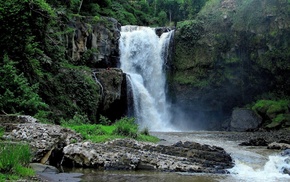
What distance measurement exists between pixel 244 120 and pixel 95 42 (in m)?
16.3

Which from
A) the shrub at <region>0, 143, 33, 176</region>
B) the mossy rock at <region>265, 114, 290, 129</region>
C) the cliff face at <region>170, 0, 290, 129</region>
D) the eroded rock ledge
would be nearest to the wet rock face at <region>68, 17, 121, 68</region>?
the cliff face at <region>170, 0, 290, 129</region>

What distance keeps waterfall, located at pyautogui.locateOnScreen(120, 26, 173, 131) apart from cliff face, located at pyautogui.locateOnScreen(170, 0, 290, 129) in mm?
1480

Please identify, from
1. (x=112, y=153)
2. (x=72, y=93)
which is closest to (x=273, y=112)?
(x=72, y=93)

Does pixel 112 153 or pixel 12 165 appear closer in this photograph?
pixel 12 165

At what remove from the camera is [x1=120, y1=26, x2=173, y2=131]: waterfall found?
108 ft

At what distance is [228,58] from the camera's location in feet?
111

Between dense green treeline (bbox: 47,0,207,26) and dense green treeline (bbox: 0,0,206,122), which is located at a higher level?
dense green treeline (bbox: 47,0,207,26)

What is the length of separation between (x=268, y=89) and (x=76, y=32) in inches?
810

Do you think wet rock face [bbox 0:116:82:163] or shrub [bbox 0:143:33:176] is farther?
wet rock face [bbox 0:116:82:163]

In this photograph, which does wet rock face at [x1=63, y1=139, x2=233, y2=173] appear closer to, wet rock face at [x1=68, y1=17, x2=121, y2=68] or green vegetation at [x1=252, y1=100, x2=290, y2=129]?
wet rock face at [x1=68, y1=17, x2=121, y2=68]

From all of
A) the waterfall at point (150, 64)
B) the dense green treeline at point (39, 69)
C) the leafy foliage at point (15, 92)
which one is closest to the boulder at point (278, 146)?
the dense green treeline at point (39, 69)

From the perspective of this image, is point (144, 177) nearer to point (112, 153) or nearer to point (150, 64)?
point (112, 153)

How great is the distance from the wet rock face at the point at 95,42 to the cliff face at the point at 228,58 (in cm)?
688

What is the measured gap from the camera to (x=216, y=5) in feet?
120
